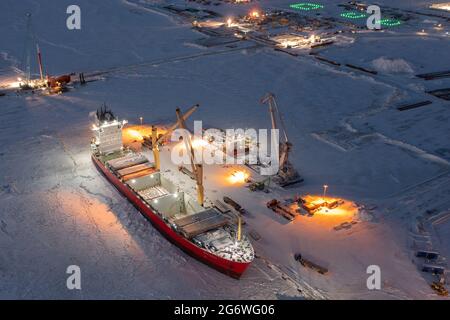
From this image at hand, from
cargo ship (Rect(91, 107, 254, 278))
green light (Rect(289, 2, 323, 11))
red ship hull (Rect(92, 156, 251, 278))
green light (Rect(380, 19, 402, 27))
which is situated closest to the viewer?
red ship hull (Rect(92, 156, 251, 278))

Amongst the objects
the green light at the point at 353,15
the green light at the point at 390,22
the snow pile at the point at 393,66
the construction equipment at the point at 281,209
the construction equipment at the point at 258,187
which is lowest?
the construction equipment at the point at 281,209

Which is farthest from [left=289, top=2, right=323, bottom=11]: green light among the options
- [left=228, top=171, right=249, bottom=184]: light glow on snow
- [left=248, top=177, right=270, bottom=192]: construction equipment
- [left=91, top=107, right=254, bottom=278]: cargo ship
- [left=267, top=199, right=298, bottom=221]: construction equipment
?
[left=267, top=199, right=298, bottom=221]: construction equipment

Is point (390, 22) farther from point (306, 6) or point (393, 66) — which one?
point (393, 66)

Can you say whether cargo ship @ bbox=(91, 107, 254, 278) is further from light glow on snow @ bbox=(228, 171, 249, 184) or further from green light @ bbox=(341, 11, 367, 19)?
green light @ bbox=(341, 11, 367, 19)

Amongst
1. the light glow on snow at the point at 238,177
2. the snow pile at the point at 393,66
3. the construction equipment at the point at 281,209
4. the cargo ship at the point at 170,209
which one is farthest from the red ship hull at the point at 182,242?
the snow pile at the point at 393,66

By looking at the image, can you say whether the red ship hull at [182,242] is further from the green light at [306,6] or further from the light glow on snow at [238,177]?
the green light at [306,6]

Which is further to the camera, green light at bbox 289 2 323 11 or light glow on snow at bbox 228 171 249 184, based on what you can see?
green light at bbox 289 2 323 11

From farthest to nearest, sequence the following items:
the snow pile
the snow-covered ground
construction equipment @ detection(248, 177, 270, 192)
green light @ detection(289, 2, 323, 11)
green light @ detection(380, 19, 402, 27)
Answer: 1. green light @ detection(289, 2, 323, 11)
2. green light @ detection(380, 19, 402, 27)
3. the snow pile
4. construction equipment @ detection(248, 177, 270, 192)
5. the snow-covered ground
